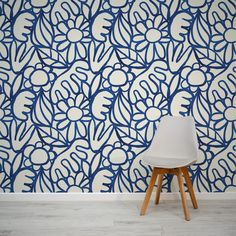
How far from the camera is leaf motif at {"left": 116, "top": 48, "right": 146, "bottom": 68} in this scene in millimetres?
2785

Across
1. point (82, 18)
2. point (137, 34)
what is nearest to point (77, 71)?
point (82, 18)

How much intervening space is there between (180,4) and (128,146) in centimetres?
144

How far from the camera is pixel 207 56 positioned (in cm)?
282

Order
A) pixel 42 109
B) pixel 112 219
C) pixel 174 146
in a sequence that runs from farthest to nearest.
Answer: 1. pixel 42 109
2. pixel 174 146
3. pixel 112 219

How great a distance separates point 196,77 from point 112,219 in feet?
4.98

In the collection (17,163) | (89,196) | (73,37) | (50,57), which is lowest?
(89,196)

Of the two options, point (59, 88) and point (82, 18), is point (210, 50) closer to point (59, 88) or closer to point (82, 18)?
point (82, 18)

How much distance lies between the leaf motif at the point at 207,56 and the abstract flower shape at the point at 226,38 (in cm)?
6

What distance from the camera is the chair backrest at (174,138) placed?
2.61 metres

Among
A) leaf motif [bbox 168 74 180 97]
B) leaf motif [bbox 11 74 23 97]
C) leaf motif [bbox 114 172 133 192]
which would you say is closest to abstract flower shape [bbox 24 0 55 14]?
leaf motif [bbox 11 74 23 97]

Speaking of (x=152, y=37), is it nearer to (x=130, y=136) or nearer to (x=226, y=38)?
(x=226, y=38)

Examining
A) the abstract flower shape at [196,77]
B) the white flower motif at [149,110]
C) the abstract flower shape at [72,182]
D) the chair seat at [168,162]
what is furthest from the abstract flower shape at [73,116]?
the abstract flower shape at [196,77]

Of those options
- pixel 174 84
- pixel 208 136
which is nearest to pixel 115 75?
pixel 174 84

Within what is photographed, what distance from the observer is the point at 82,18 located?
276 centimetres
